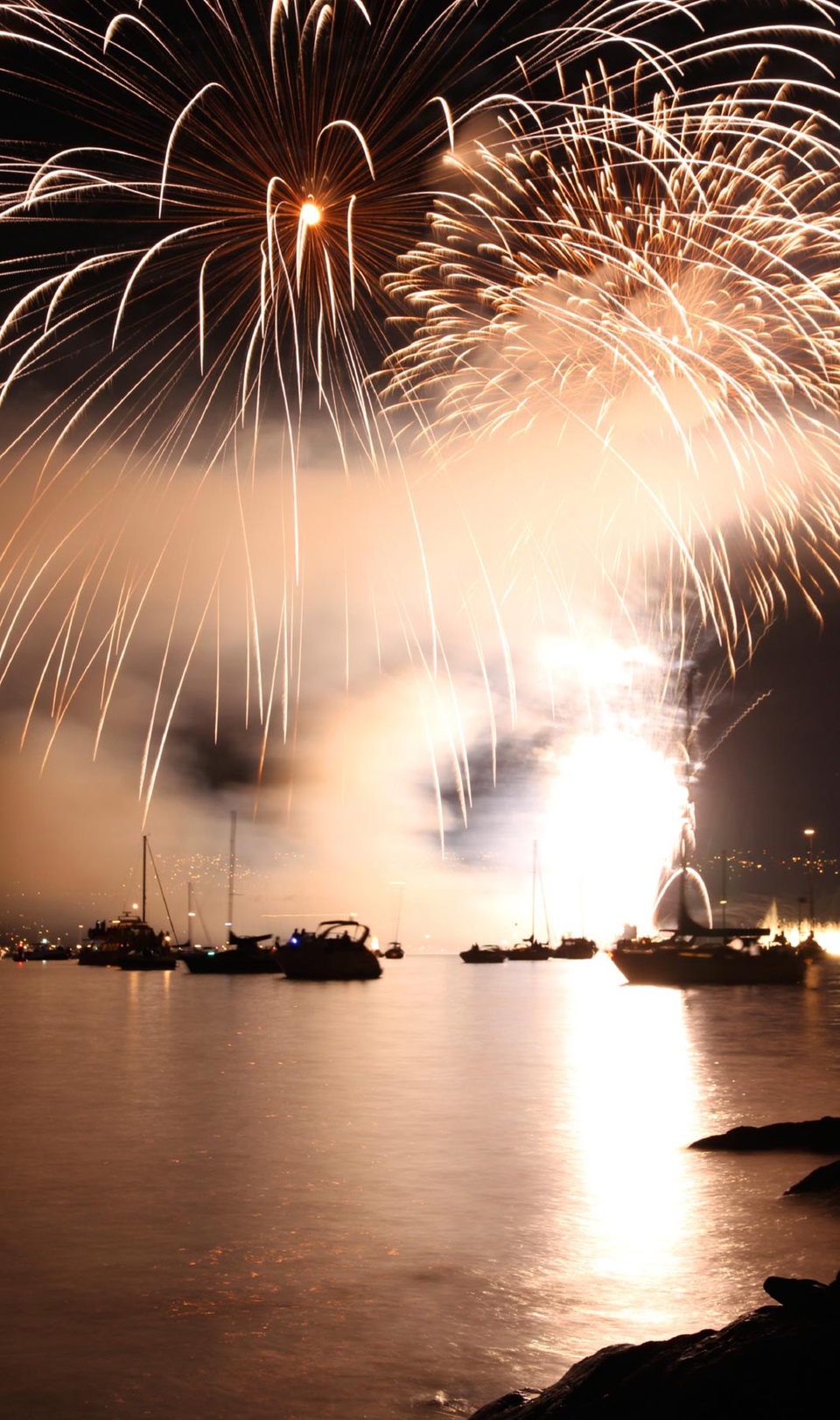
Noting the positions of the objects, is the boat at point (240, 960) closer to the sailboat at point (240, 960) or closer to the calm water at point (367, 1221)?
the sailboat at point (240, 960)

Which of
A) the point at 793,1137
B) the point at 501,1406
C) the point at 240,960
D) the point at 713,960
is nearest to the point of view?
the point at 501,1406

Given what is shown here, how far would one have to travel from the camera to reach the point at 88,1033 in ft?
190

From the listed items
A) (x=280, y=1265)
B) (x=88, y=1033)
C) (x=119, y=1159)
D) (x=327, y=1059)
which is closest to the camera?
(x=280, y=1265)

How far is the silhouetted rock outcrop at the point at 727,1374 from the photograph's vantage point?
7859mm

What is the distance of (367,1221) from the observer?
19.1 meters

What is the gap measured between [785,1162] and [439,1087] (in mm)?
17405

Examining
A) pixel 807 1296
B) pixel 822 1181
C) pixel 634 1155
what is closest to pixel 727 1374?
pixel 807 1296

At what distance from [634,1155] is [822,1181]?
250 inches

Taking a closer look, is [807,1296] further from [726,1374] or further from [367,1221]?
[367,1221]

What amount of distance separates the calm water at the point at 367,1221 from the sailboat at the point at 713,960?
60.4 meters

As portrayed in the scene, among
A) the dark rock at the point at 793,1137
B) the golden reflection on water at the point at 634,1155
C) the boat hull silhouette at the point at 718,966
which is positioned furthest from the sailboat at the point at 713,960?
the dark rock at the point at 793,1137

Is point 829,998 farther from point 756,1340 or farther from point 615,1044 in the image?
point 756,1340

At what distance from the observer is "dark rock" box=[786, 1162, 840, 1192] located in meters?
18.9

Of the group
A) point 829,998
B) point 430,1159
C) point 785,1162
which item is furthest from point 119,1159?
point 829,998
